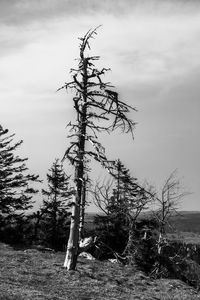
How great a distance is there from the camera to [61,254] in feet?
85.8

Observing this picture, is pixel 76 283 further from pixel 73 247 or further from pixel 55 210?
pixel 55 210

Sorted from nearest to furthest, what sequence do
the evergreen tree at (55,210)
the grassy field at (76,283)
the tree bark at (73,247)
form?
the grassy field at (76,283) → the tree bark at (73,247) → the evergreen tree at (55,210)

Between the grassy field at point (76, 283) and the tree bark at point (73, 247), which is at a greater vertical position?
the tree bark at point (73, 247)

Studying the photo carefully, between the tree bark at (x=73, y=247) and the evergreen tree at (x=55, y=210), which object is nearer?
the tree bark at (x=73, y=247)

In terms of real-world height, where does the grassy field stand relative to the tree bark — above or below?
below

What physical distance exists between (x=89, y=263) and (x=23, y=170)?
18.9 metres

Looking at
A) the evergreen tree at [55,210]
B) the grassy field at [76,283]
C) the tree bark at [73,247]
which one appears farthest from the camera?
the evergreen tree at [55,210]

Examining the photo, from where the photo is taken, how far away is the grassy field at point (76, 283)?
1517 centimetres

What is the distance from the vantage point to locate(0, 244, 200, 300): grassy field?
1517 cm

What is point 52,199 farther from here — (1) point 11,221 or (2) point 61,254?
(2) point 61,254

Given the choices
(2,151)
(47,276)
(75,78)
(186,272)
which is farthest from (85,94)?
(186,272)

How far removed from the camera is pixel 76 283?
1748 cm

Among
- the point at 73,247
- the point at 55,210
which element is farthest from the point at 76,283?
the point at 55,210

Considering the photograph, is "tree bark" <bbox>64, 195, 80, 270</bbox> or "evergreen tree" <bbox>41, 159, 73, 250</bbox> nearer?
"tree bark" <bbox>64, 195, 80, 270</bbox>
